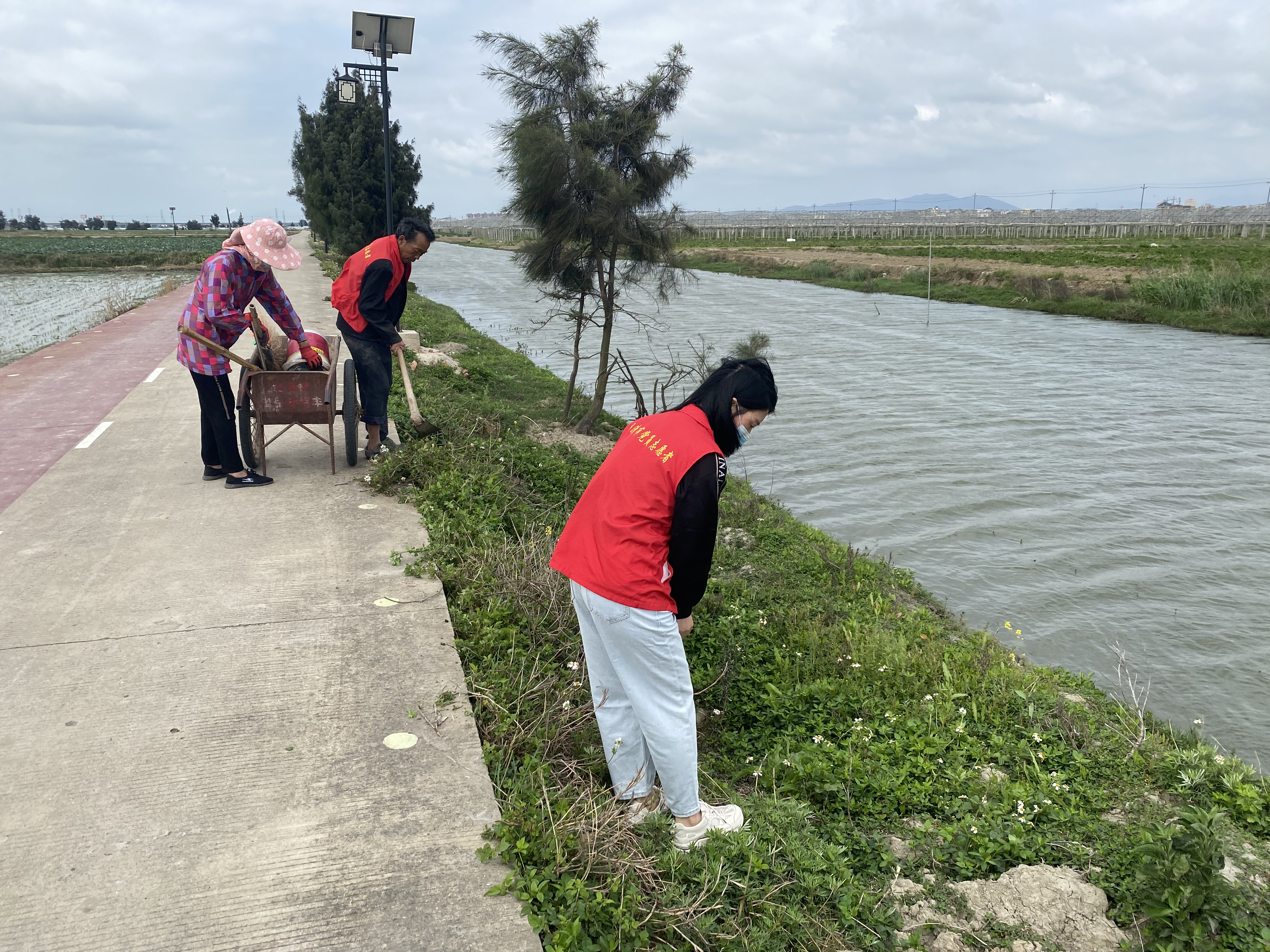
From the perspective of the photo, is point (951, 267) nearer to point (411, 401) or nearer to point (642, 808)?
point (411, 401)

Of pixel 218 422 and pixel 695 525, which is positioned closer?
pixel 695 525

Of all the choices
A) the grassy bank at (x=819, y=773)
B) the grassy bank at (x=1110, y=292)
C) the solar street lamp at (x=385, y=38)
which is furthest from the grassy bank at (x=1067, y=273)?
the grassy bank at (x=819, y=773)

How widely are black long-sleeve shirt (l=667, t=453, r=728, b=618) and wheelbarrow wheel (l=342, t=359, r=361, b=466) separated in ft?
14.6

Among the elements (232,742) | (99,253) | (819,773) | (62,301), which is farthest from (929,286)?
(99,253)

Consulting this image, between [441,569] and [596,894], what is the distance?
2.65 m

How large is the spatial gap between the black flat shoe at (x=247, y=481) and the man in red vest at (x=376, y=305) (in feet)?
2.81

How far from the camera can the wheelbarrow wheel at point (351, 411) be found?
22.6 feet

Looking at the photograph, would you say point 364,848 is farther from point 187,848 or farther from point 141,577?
point 141,577

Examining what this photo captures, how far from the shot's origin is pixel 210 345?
20.4 ft

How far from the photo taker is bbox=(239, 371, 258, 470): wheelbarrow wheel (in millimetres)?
6668

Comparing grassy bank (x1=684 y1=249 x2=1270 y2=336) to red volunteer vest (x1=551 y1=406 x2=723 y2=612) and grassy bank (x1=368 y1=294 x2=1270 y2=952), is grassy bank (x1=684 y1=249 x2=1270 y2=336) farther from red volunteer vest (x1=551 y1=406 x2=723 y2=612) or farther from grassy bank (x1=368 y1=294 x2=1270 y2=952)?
red volunteer vest (x1=551 y1=406 x2=723 y2=612)

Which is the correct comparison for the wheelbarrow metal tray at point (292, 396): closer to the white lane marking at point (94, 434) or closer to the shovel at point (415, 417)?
the shovel at point (415, 417)

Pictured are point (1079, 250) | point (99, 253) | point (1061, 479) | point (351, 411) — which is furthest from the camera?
point (1079, 250)

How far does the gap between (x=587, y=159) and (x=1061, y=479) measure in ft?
24.9
